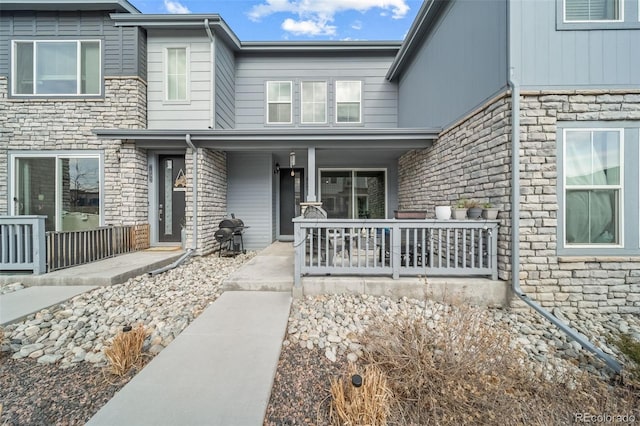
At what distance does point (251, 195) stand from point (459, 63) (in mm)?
5721

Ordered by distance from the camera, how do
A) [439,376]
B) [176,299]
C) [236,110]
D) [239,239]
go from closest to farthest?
1. [439,376]
2. [176,299]
3. [239,239]
4. [236,110]

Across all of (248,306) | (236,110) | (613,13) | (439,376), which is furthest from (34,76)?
(613,13)

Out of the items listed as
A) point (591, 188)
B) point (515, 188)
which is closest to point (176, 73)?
point (515, 188)

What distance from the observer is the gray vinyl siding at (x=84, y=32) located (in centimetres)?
618

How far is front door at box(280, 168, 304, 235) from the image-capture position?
8203 millimetres

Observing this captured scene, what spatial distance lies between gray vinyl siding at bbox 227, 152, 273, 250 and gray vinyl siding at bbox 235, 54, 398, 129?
1.40m

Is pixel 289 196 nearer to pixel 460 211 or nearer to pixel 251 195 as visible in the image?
pixel 251 195

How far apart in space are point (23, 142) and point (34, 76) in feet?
5.47

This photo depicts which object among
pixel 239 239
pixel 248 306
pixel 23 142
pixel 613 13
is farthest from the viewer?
pixel 239 239

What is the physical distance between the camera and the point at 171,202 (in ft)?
21.2

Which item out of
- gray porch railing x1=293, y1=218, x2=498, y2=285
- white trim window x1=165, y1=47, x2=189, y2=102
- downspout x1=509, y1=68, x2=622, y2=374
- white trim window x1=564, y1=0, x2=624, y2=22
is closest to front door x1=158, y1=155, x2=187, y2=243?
white trim window x1=165, y1=47, x2=189, y2=102

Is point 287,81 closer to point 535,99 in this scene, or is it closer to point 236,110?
point 236,110

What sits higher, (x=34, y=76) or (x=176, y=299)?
(x=34, y=76)

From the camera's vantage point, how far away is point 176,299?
3574mm
